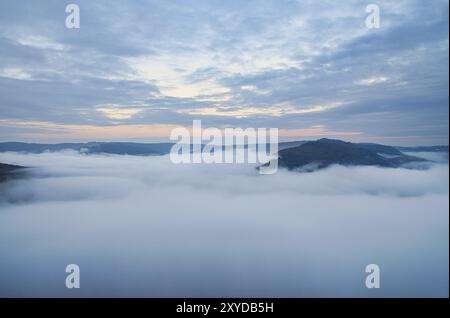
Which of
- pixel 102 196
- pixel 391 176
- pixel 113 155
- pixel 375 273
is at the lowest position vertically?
pixel 375 273

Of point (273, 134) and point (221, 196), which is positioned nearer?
point (273, 134)

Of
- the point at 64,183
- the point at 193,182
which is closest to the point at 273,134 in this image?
the point at 193,182

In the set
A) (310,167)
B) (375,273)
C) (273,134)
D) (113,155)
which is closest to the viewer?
(375,273)
